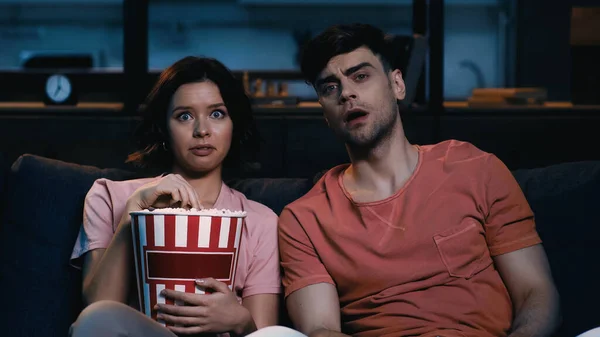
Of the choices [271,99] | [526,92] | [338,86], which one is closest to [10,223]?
[338,86]

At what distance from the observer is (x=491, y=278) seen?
1.86 meters

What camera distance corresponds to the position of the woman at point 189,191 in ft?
5.90

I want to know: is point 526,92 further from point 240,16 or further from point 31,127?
point 240,16

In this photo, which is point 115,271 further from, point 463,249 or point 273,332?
point 463,249

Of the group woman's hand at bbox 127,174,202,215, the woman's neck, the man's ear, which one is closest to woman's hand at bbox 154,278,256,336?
woman's hand at bbox 127,174,202,215

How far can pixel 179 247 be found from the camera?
5.01ft

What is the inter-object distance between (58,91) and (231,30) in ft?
9.77

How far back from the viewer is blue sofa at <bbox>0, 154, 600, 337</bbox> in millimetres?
2078

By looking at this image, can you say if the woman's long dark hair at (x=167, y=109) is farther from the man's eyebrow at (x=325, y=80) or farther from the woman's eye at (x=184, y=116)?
the man's eyebrow at (x=325, y=80)

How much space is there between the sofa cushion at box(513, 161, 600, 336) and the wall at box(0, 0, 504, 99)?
165 inches

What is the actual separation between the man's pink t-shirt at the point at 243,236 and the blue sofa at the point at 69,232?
0.13m

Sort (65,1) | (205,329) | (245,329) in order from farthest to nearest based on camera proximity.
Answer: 1. (65,1)
2. (245,329)
3. (205,329)

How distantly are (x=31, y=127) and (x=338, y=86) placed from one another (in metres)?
1.26

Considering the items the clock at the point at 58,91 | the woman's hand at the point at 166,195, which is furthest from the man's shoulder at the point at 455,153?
the clock at the point at 58,91
